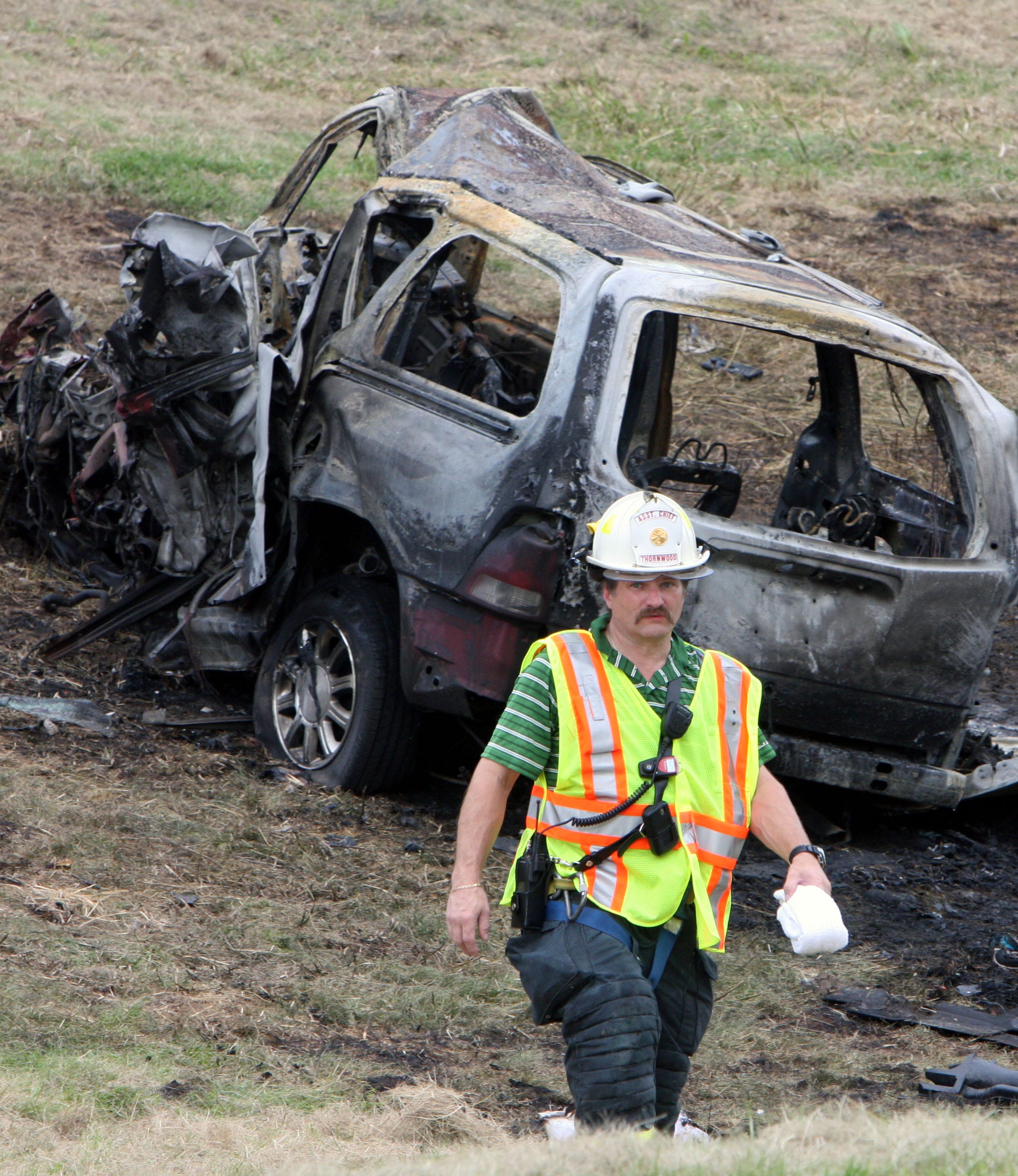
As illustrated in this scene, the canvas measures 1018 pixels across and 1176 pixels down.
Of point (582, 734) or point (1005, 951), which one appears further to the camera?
point (1005, 951)

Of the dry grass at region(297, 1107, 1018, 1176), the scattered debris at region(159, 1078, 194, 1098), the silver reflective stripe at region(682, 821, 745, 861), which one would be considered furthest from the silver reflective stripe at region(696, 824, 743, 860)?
the scattered debris at region(159, 1078, 194, 1098)

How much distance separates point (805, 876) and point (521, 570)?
2.24 meters

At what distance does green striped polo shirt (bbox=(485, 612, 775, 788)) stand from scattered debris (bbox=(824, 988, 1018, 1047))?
1505mm

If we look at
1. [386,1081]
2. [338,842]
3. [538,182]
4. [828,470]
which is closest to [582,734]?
[386,1081]

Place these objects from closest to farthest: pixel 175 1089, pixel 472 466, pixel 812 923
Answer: pixel 812 923 → pixel 175 1089 → pixel 472 466

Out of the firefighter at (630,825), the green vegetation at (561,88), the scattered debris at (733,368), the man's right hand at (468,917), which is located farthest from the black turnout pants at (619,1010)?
the green vegetation at (561,88)

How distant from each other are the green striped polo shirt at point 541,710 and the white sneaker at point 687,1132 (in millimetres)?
803

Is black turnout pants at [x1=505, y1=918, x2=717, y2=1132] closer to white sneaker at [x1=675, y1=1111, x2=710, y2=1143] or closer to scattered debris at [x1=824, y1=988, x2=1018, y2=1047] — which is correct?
white sneaker at [x1=675, y1=1111, x2=710, y2=1143]

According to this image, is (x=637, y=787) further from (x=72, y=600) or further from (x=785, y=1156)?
(x=72, y=600)

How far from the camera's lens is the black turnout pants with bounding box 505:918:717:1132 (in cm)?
327

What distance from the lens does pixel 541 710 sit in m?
3.47

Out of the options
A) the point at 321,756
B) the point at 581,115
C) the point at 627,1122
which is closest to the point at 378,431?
the point at 321,756

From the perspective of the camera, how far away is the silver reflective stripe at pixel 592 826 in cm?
341

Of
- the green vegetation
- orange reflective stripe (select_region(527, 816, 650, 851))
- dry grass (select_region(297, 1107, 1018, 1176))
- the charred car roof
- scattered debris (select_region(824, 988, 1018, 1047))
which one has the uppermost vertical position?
the green vegetation
